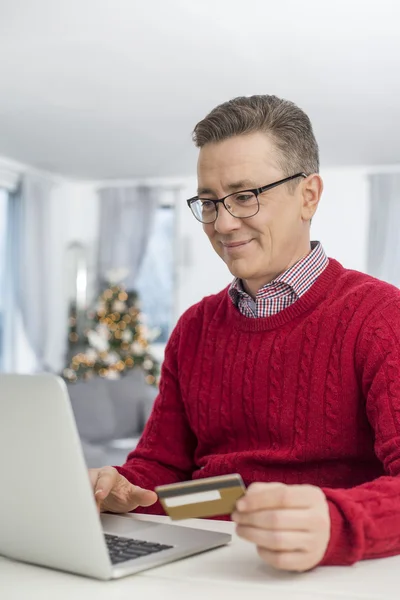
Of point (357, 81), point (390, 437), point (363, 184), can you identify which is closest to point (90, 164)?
point (363, 184)

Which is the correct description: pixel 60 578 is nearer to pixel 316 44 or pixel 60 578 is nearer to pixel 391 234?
pixel 316 44

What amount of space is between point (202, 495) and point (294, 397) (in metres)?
A: 0.56

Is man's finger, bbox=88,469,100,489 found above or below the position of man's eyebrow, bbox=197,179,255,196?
below

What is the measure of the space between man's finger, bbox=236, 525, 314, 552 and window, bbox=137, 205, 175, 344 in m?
7.70

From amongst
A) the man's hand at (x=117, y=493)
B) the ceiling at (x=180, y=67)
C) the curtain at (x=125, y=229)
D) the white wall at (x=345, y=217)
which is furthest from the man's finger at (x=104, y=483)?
the curtain at (x=125, y=229)

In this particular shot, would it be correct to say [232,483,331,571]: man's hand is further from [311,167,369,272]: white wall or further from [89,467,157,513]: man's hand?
[311,167,369,272]: white wall

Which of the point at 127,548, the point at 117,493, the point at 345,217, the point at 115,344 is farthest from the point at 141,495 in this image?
the point at 345,217

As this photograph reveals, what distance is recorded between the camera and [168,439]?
172 centimetres

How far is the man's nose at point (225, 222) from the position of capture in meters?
1.49

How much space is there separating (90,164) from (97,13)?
13.2 ft

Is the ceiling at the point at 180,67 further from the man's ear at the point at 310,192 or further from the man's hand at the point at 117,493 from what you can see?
the man's hand at the point at 117,493

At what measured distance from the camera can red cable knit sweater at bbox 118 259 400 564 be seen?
143cm

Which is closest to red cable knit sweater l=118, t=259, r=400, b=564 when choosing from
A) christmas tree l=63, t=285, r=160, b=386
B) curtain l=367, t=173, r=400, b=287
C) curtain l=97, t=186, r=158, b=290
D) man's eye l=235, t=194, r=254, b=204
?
man's eye l=235, t=194, r=254, b=204

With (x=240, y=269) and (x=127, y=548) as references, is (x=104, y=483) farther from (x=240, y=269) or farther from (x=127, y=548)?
(x=240, y=269)
